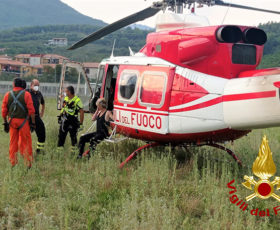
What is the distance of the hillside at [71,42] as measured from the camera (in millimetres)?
108350

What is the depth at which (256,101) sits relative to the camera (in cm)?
589

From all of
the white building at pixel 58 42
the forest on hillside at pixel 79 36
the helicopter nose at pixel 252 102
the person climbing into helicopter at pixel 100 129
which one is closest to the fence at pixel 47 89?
the forest on hillside at pixel 79 36

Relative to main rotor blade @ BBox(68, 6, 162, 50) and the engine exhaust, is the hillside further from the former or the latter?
the engine exhaust

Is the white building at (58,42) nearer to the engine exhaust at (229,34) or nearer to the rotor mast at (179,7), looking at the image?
the rotor mast at (179,7)

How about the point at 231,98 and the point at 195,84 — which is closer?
the point at 231,98

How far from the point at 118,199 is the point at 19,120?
108 inches

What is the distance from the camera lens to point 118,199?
6016 millimetres

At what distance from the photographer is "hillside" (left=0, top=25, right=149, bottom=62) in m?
108

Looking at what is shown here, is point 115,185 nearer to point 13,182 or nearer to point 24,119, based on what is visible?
point 13,182

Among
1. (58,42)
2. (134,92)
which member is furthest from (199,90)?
(58,42)

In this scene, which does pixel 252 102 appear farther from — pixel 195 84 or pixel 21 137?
pixel 21 137

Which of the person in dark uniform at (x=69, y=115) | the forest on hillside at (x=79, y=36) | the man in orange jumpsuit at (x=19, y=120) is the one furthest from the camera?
the forest on hillside at (x=79, y=36)

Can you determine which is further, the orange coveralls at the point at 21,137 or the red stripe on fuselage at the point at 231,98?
the orange coveralls at the point at 21,137

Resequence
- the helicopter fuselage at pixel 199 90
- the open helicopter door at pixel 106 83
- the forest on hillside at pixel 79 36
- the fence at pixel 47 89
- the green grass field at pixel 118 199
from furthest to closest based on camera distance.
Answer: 1. the forest on hillside at pixel 79 36
2. the fence at pixel 47 89
3. the open helicopter door at pixel 106 83
4. the helicopter fuselage at pixel 199 90
5. the green grass field at pixel 118 199
